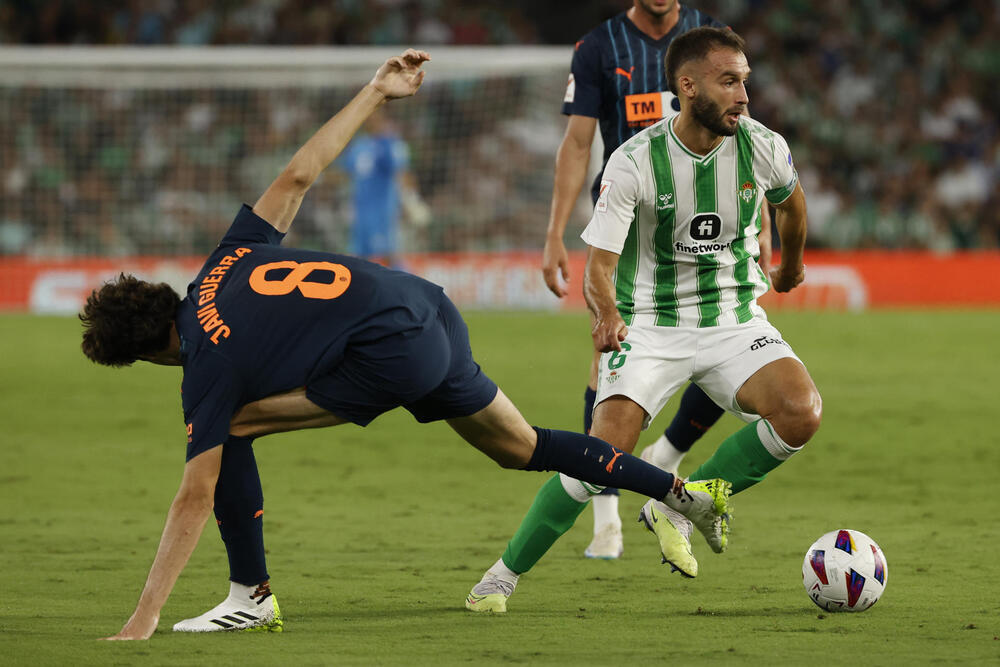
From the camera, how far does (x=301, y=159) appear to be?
4852 millimetres

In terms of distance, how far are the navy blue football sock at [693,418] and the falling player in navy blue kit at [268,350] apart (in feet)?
5.89

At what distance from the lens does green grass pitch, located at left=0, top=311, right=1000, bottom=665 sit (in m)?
4.41

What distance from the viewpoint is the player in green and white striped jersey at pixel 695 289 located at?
5.24 m

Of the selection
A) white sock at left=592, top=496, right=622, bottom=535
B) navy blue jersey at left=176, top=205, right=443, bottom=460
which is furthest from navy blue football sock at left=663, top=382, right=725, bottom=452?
navy blue jersey at left=176, top=205, right=443, bottom=460

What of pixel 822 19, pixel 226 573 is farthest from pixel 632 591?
pixel 822 19

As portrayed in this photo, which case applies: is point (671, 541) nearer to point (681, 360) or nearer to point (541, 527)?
point (541, 527)

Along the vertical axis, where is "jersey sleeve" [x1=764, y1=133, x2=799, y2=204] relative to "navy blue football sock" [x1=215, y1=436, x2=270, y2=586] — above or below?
above

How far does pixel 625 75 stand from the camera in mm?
6258

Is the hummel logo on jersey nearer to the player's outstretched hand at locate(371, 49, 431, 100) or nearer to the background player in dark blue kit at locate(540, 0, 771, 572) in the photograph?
the background player in dark blue kit at locate(540, 0, 771, 572)

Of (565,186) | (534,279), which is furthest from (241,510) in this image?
(534,279)

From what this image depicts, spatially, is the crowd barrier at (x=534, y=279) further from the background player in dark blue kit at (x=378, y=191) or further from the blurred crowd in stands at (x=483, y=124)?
the background player in dark blue kit at (x=378, y=191)

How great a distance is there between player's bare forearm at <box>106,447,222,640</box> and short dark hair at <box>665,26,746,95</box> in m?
2.26

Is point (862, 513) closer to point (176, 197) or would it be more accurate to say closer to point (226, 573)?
point (226, 573)

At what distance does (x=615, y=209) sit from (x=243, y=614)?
1963mm
